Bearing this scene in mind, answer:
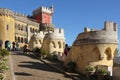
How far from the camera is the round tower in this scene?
177 ft

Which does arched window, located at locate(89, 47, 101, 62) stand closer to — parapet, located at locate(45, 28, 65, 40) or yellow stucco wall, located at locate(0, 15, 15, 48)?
parapet, located at locate(45, 28, 65, 40)

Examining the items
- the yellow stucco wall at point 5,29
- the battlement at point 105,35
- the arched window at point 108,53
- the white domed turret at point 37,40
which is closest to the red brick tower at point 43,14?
the yellow stucco wall at point 5,29

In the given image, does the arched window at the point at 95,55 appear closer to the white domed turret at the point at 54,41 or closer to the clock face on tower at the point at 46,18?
the white domed turret at the point at 54,41

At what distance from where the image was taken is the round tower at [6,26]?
54.0 m

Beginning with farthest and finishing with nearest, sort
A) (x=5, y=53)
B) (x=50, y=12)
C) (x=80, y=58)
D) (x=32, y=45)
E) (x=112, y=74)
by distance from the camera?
1. (x=50, y=12)
2. (x=32, y=45)
3. (x=5, y=53)
4. (x=80, y=58)
5. (x=112, y=74)

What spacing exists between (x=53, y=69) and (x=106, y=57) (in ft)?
16.5

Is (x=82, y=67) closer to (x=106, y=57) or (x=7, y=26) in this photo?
(x=106, y=57)

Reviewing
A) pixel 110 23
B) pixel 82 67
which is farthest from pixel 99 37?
pixel 82 67

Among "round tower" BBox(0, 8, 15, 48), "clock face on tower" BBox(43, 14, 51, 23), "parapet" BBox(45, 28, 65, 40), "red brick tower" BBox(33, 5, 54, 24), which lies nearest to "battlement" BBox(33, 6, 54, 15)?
"red brick tower" BBox(33, 5, 54, 24)

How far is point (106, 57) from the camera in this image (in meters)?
24.0

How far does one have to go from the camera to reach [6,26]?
5478cm

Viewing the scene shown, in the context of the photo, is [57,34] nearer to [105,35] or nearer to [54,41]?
[54,41]

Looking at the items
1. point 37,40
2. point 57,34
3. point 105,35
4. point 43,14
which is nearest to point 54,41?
point 57,34

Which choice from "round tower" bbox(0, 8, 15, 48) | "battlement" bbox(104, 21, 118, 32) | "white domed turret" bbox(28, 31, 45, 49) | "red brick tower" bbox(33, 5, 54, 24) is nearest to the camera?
"battlement" bbox(104, 21, 118, 32)
